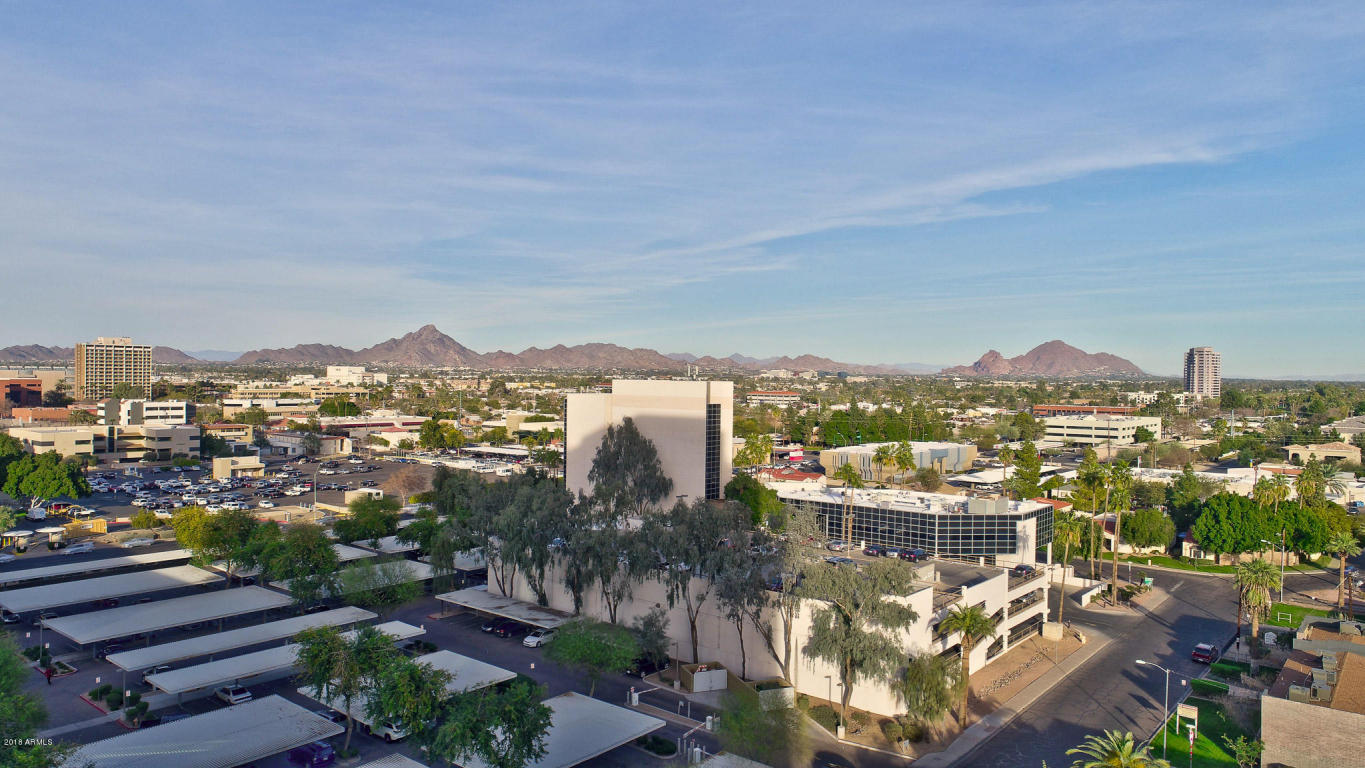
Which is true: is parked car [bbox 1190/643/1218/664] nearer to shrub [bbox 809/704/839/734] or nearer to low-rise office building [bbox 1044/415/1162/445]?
shrub [bbox 809/704/839/734]

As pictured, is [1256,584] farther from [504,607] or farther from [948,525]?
[504,607]

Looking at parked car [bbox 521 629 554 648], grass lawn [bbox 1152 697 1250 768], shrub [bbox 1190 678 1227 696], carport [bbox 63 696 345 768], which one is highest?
carport [bbox 63 696 345 768]

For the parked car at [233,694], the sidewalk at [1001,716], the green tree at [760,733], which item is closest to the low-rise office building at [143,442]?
the parked car at [233,694]

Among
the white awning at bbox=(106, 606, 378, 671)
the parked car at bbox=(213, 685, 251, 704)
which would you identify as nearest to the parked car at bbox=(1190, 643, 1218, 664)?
the white awning at bbox=(106, 606, 378, 671)

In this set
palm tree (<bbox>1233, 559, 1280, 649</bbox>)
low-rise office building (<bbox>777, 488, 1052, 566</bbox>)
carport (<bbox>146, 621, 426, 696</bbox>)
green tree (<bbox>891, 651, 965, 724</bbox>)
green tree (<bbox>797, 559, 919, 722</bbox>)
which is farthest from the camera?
low-rise office building (<bbox>777, 488, 1052, 566</bbox>)

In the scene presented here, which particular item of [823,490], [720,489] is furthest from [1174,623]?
[720,489]

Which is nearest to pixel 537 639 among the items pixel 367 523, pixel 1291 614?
pixel 367 523

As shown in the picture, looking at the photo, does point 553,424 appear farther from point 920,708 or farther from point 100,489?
point 920,708
